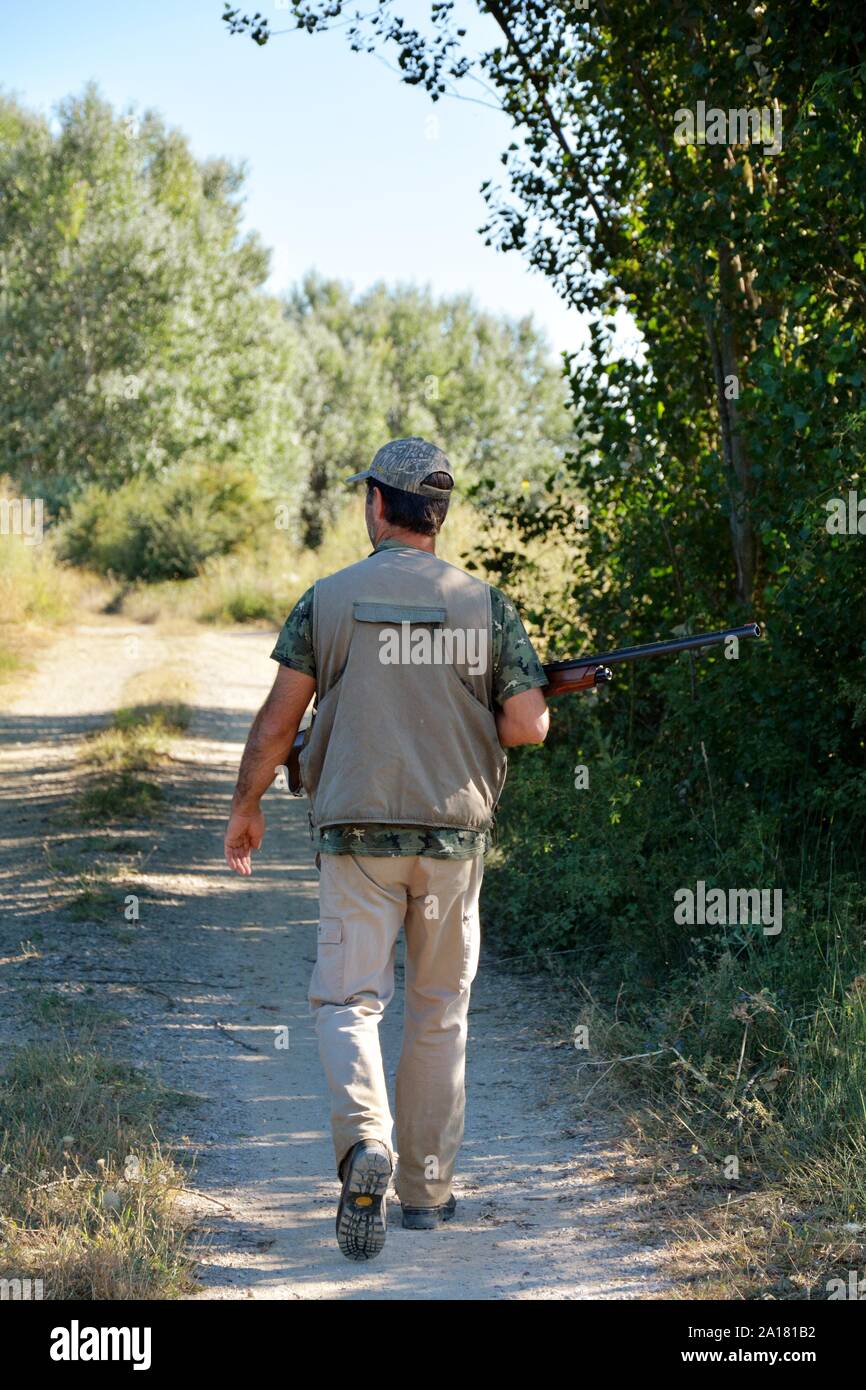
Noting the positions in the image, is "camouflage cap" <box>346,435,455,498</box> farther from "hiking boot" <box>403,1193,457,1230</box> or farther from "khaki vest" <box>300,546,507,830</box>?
"hiking boot" <box>403,1193,457,1230</box>

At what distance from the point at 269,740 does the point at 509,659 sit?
0.71 m

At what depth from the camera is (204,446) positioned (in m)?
33.4

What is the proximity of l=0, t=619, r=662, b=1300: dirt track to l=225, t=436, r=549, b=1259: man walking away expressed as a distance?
0.99 ft

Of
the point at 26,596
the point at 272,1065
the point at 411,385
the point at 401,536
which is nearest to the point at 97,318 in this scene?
the point at 26,596

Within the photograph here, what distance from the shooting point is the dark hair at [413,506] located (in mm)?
3895

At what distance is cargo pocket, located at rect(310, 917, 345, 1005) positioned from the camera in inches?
149

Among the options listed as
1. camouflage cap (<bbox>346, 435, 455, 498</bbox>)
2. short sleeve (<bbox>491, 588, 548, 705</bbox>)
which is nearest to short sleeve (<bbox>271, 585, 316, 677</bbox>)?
camouflage cap (<bbox>346, 435, 455, 498</bbox>)

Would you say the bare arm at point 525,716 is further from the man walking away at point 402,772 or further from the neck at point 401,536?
the neck at point 401,536

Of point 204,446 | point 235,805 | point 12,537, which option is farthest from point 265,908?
point 204,446

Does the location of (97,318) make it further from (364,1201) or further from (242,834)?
(364,1201)

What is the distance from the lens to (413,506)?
12.8 feet

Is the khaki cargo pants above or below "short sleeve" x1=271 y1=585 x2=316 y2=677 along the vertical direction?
below

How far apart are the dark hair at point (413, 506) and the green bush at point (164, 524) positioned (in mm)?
23374

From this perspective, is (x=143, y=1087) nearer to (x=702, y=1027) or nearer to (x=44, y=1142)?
(x=44, y=1142)
